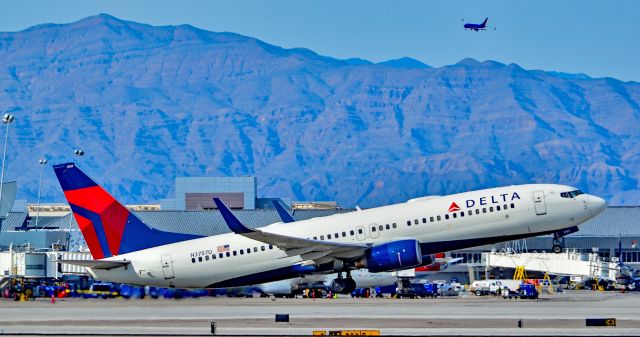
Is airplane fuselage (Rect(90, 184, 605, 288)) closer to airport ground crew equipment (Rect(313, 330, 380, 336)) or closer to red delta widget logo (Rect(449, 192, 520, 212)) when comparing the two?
red delta widget logo (Rect(449, 192, 520, 212))

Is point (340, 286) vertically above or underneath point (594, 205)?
underneath

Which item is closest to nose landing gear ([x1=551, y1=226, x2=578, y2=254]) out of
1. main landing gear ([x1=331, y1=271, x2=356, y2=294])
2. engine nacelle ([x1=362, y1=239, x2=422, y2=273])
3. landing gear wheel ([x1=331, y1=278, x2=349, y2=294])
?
engine nacelle ([x1=362, y1=239, x2=422, y2=273])

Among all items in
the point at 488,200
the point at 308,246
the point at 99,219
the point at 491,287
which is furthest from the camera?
the point at 491,287

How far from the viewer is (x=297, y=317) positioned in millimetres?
75500

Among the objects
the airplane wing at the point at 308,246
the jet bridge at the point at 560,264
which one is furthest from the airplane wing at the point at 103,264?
the jet bridge at the point at 560,264

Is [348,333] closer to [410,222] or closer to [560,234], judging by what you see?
[410,222]

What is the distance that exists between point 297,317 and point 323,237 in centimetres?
651

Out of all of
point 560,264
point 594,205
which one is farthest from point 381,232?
point 560,264

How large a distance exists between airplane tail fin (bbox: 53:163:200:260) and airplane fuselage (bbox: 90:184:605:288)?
0.86 metres

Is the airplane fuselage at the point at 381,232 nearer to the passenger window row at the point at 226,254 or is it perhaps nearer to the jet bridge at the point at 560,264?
the passenger window row at the point at 226,254

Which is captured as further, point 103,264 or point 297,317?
point 103,264

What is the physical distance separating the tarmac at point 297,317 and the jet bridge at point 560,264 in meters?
49.1

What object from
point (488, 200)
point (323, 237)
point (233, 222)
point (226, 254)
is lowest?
point (226, 254)

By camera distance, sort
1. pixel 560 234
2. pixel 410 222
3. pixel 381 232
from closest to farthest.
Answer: pixel 410 222, pixel 381 232, pixel 560 234
